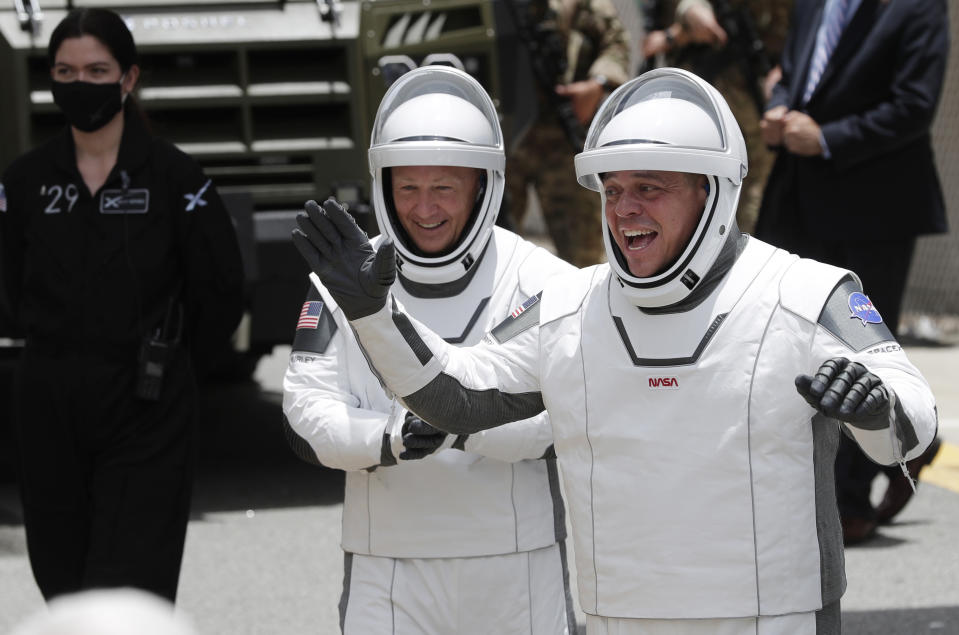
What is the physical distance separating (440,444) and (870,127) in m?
3.12

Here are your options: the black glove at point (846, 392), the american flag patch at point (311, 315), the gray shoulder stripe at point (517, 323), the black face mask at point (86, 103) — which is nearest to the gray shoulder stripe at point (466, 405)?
the gray shoulder stripe at point (517, 323)

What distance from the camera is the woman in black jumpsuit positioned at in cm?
414

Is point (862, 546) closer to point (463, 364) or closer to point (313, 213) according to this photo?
point (463, 364)

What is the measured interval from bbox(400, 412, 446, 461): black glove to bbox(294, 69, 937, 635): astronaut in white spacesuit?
169mm

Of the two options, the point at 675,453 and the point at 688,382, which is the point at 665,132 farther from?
the point at 675,453

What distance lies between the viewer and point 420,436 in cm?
311

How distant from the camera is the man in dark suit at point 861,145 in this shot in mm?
5672

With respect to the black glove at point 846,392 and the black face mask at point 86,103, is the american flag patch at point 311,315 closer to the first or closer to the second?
the black face mask at point 86,103

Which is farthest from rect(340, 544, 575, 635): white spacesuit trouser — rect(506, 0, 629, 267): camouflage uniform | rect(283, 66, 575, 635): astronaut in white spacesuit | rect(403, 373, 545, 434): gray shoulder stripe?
rect(506, 0, 629, 267): camouflage uniform

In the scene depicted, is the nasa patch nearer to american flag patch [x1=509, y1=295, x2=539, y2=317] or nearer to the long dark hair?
american flag patch [x1=509, y1=295, x2=539, y2=317]

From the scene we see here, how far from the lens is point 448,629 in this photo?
10.7 ft

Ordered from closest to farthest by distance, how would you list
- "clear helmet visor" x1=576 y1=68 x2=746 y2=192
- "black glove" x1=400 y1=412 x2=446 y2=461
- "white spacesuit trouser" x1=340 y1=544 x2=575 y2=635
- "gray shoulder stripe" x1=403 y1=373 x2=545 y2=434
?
"clear helmet visor" x1=576 y1=68 x2=746 y2=192, "gray shoulder stripe" x1=403 y1=373 x2=545 y2=434, "black glove" x1=400 y1=412 x2=446 y2=461, "white spacesuit trouser" x1=340 y1=544 x2=575 y2=635

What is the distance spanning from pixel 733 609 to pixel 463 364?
712 millimetres

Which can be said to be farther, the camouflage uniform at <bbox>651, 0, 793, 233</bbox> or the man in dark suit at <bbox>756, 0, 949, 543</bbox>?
the camouflage uniform at <bbox>651, 0, 793, 233</bbox>
